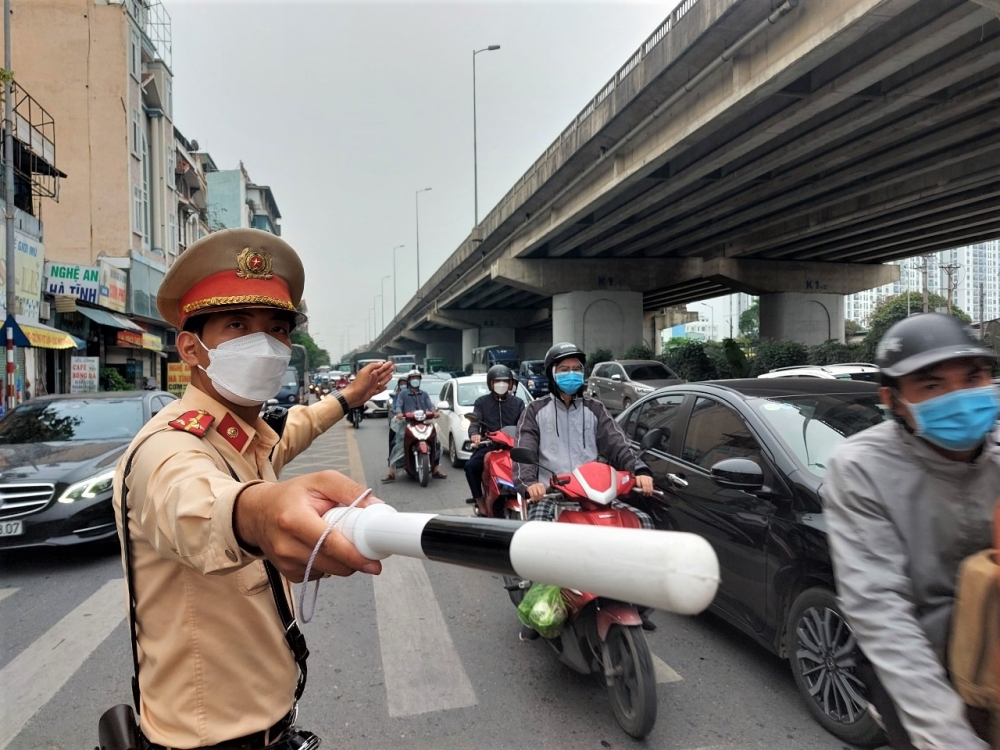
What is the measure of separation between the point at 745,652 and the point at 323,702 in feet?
7.81

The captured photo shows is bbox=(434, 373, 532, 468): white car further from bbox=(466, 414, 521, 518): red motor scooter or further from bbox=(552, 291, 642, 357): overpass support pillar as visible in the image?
bbox=(552, 291, 642, 357): overpass support pillar

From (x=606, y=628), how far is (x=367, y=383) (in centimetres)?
165

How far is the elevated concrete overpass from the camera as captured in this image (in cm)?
1168

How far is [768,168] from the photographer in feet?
57.2

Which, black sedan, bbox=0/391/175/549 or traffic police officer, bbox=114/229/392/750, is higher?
traffic police officer, bbox=114/229/392/750

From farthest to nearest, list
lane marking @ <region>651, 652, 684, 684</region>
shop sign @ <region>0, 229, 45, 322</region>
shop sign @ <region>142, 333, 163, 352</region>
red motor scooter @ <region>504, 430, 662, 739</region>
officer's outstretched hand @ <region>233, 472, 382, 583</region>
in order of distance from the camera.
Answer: shop sign @ <region>142, 333, 163, 352</region> < shop sign @ <region>0, 229, 45, 322</region> < lane marking @ <region>651, 652, 684, 684</region> < red motor scooter @ <region>504, 430, 662, 739</region> < officer's outstretched hand @ <region>233, 472, 382, 583</region>

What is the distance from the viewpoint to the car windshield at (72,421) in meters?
6.59

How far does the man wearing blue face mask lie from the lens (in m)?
1.54

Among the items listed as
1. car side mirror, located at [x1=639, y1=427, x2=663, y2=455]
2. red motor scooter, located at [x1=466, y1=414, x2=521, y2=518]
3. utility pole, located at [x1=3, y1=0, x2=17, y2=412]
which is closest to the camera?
car side mirror, located at [x1=639, y1=427, x2=663, y2=455]

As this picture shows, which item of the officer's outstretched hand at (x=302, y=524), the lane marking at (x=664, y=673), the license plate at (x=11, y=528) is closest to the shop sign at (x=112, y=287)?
the license plate at (x=11, y=528)

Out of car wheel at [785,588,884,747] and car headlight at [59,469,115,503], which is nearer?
car wheel at [785,588,884,747]

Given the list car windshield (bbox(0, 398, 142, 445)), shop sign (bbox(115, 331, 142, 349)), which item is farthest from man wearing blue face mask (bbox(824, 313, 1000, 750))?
shop sign (bbox(115, 331, 142, 349))

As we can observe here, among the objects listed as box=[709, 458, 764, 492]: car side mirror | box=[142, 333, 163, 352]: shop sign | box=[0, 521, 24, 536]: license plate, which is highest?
box=[142, 333, 163, 352]: shop sign

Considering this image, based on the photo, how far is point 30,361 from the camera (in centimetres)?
1736
